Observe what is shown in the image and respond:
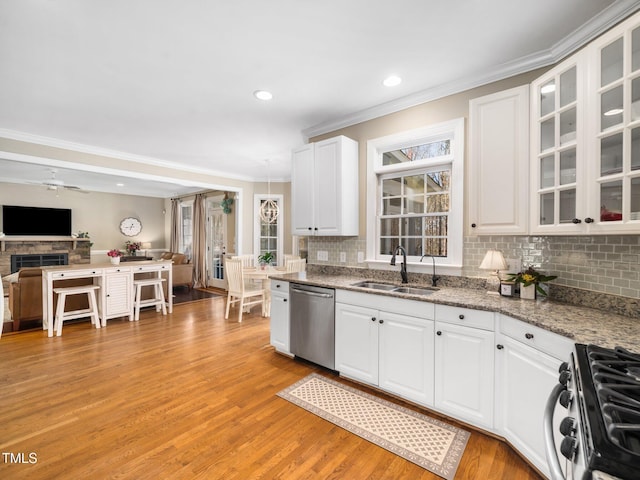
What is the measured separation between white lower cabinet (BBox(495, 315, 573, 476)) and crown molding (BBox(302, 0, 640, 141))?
1920 mm

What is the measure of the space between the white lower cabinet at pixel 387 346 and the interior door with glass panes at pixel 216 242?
5.60 meters

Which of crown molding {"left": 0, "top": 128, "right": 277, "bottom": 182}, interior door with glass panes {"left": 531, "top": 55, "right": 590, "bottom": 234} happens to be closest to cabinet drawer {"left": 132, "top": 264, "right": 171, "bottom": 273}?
crown molding {"left": 0, "top": 128, "right": 277, "bottom": 182}

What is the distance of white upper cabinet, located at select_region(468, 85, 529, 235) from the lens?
2.11 metres

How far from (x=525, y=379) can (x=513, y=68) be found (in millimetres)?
2298

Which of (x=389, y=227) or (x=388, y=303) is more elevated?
(x=389, y=227)

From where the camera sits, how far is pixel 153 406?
237cm

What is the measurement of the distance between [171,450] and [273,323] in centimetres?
160

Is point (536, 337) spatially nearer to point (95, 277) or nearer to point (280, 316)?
point (280, 316)

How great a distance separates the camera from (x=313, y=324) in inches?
116

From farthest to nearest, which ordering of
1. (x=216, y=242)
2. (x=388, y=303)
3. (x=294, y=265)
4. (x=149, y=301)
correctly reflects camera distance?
(x=216, y=242) < (x=294, y=265) < (x=149, y=301) < (x=388, y=303)

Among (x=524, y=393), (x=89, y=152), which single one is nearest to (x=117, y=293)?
(x=89, y=152)

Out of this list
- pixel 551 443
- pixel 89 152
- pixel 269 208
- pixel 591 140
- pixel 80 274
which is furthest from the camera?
pixel 269 208

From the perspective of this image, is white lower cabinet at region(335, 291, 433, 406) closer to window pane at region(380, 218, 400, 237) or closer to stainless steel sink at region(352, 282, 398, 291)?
stainless steel sink at region(352, 282, 398, 291)

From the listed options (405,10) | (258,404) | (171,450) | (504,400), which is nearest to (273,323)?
(258,404)
